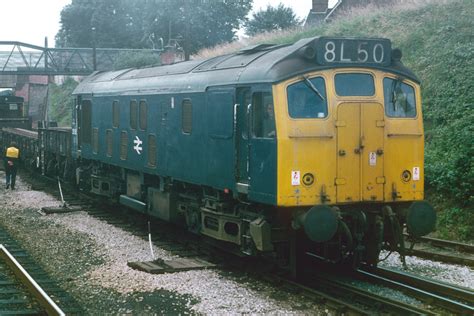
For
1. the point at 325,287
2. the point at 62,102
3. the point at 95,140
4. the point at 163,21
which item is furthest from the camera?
the point at 62,102

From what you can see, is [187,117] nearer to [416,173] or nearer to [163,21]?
[416,173]

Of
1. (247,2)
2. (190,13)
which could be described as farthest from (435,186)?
(247,2)

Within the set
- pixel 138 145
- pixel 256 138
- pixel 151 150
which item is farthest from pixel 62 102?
pixel 256 138

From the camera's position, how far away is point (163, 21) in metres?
47.4

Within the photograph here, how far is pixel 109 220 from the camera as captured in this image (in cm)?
1698

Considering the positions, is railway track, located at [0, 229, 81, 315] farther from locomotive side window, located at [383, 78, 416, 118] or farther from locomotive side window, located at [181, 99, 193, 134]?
locomotive side window, located at [383, 78, 416, 118]

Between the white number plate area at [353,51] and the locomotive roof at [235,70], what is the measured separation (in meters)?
0.07

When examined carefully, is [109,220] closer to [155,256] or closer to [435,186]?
[155,256]

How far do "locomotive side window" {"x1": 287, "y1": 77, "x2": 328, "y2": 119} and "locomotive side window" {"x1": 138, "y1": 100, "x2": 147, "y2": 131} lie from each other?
5585 millimetres

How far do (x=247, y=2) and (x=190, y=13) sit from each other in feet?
18.5

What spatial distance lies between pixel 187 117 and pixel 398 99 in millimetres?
3953

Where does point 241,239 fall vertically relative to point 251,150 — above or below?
below

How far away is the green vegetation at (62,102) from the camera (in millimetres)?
48309

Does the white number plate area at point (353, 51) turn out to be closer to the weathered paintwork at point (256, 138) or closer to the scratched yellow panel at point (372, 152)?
the weathered paintwork at point (256, 138)
